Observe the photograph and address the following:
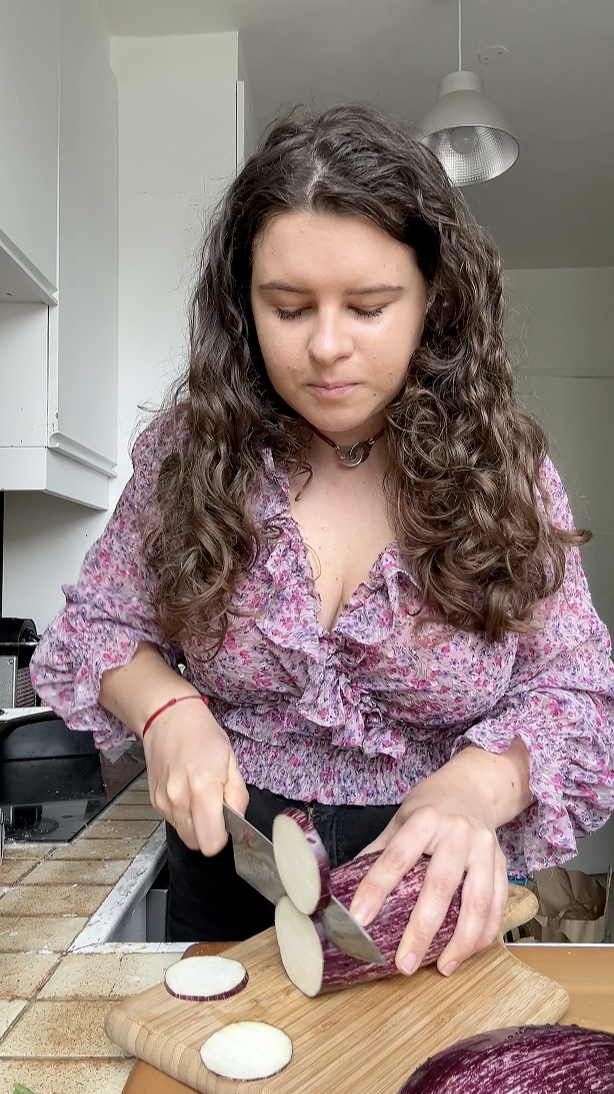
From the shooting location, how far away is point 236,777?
2.69 feet

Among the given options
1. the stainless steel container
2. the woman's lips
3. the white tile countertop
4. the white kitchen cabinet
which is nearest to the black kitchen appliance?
the white tile countertop

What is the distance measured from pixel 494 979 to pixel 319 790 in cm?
28

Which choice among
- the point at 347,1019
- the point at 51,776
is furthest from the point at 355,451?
the point at 51,776

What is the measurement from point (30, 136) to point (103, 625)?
1293 millimetres

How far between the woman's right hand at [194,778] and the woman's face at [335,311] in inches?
13.5

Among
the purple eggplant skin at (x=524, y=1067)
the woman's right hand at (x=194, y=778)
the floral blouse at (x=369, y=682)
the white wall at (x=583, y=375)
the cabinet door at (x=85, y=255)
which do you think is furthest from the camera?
the white wall at (x=583, y=375)

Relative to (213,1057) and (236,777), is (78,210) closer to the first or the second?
(236,777)

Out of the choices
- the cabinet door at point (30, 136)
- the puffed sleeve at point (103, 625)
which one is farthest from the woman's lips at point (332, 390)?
the cabinet door at point (30, 136)

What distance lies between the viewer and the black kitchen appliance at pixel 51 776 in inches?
54.6

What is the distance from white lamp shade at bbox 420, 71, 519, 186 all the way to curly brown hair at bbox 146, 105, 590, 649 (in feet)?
4.44

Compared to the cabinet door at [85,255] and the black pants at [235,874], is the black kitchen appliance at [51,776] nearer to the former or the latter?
the black pants at [235,874]

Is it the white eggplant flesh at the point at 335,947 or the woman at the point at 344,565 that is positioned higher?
the woman at the point at 344,565

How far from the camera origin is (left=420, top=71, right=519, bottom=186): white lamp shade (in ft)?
7.11

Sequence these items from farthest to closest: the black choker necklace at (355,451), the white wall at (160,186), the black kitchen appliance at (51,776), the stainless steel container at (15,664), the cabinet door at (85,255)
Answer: the white wall at (160,186)
the cabinet door at (85,255)
the stainless steel container at (15,664)
the black kitchen appliance at (51,776)
the black choker necklace at (355,451)
